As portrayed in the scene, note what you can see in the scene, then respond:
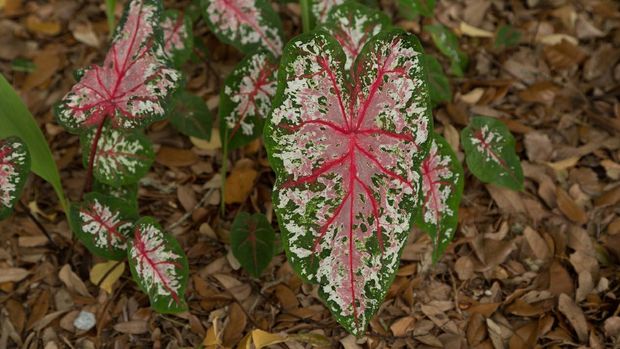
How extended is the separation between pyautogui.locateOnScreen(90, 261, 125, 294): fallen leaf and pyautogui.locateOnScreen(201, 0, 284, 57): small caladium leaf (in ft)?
2.06

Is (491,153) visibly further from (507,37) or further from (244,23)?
(244,23)

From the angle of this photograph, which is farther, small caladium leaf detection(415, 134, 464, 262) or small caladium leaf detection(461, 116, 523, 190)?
small caladium leaf detection(461, 116, 523, 190)

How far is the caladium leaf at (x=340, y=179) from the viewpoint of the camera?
1.20 meters

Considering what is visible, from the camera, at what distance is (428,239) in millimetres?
1678

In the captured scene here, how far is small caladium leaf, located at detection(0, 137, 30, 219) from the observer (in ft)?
4.37

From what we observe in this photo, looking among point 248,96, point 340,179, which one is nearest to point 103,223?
point 248,96

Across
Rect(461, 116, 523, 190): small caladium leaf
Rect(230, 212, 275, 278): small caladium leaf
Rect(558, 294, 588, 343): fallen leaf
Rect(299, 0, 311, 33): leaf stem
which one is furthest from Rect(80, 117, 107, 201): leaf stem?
Rect(558, 294, 588, 343): fallen leaf

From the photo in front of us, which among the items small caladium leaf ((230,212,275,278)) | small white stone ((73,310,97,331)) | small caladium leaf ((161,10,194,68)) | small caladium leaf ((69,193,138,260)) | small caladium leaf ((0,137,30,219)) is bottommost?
small white stone ((73,310,97,331))

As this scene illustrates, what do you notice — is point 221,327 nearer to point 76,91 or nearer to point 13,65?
point 76,91

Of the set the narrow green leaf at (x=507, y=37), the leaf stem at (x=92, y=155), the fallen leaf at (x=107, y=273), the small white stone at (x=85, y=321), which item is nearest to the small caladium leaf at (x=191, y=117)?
the leaf stem at (x=92, y=155)

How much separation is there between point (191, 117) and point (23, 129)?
0.40 metres

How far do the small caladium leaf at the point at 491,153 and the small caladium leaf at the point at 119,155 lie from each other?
0.76 metres

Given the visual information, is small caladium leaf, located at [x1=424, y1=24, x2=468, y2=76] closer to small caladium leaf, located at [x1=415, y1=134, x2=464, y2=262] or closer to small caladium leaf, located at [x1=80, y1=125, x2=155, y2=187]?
small caladium leaf, located at [x1=415, y1=134, x2=464, y2=262]

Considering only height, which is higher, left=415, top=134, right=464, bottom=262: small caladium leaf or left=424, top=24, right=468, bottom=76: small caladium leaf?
left=424, top=24, right=468, bottom=76: small caladium leaf
